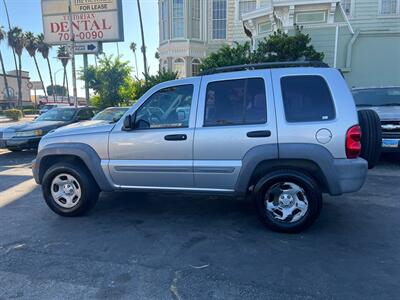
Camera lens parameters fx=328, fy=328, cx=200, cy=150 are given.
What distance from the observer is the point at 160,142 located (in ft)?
13.8

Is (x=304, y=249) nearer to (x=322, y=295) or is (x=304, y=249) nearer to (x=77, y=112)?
(x=322, y=295)

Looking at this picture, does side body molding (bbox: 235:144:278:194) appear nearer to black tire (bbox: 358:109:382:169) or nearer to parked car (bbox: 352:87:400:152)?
black tire (bbox: 358:109:382:169)

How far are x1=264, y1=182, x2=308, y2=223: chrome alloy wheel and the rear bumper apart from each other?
0.43 meters

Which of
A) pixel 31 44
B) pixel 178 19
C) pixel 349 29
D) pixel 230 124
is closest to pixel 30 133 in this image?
pixel 230 124

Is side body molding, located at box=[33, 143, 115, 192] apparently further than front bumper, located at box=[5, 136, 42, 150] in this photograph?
No

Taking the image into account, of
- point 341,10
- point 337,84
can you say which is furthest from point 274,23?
point 337,84

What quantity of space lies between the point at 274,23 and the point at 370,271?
1256 cm

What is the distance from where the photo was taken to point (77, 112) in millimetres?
11297

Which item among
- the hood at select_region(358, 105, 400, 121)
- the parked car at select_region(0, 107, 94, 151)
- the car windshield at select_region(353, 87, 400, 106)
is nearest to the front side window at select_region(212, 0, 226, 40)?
the parked car at select_region(0, 107, 94, 151)

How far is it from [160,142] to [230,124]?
0.93 meters

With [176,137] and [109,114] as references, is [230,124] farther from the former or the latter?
[109,114]

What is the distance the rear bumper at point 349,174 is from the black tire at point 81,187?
3224 millimetres

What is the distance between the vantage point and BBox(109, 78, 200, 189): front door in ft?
13.7

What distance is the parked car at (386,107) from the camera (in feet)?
23.3
